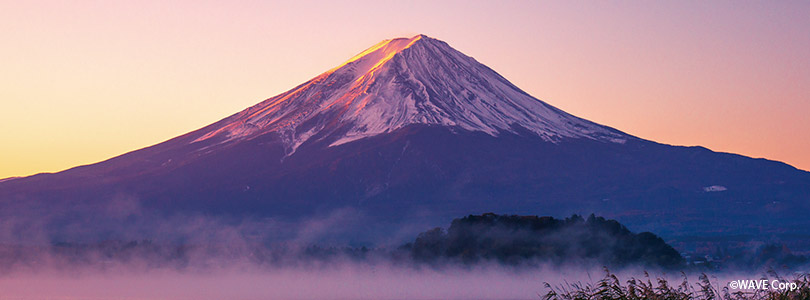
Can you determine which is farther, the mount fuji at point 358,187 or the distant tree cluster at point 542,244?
the mount fuji at point 358,187

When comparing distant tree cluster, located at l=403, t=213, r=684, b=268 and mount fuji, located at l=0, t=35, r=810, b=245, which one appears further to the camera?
mount fuji, located at l=0, t=35, r=810, b=245

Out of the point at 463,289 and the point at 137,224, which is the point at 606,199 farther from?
the point at 463,289

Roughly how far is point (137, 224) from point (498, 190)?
175 ft

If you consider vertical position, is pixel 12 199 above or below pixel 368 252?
above

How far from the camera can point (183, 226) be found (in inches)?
6403

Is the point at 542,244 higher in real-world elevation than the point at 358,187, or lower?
lower

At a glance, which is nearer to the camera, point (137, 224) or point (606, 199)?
point (137, 224)

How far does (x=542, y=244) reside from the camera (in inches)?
3337

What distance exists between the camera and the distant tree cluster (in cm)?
8294

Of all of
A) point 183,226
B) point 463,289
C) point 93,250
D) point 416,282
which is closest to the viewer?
point 463,289

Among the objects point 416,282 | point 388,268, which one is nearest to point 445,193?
point 388,268

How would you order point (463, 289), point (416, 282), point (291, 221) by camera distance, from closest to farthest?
point (463, 289) → point (416, 282) → point (291, 221)

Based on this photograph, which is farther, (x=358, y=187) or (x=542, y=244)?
(x=358, y=187)

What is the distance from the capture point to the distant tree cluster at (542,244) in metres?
82.9
